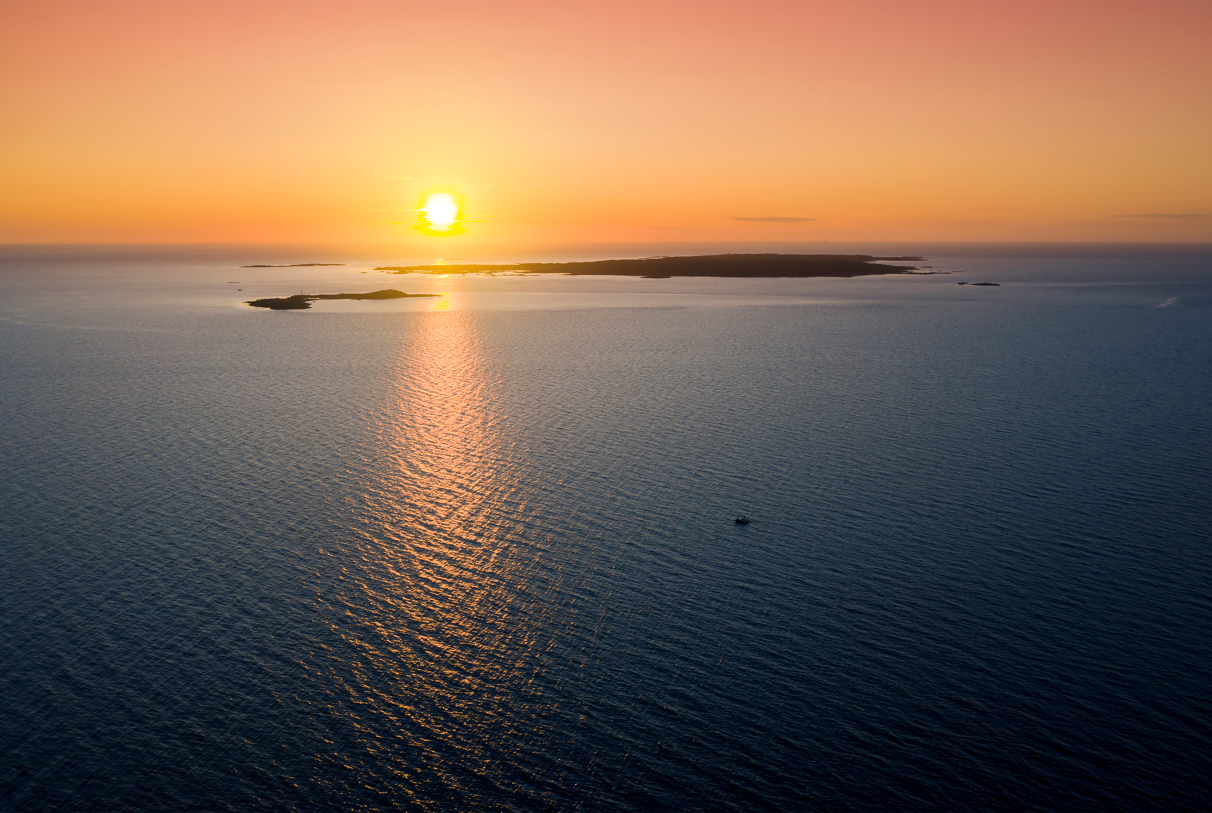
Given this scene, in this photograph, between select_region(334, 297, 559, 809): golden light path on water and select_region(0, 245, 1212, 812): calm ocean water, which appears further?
select_region(334, 297, 559, 809): golden light path on water

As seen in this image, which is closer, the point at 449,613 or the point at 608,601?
the point at 449,613

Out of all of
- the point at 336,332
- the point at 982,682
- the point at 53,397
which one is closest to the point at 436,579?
the point at 982,682

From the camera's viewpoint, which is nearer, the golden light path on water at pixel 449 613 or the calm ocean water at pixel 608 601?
the calm ocean water at pixel 608 601
